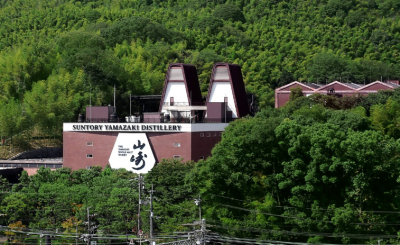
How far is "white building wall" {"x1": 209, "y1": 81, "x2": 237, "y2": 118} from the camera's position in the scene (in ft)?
173

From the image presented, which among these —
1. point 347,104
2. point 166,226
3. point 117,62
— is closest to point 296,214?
point 166,226

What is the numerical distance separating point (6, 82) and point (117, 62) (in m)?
9.87

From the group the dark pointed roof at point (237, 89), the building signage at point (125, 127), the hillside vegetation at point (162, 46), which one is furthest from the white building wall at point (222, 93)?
the hillside vegetation at point (162, 46)

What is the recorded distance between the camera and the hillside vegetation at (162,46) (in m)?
61.8

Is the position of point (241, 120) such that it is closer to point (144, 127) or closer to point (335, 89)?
point (144, 127)

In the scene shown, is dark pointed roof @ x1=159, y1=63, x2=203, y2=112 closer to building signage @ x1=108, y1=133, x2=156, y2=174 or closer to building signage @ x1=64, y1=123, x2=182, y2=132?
building signage @ x1=64, y1=123, x2=182, y2=132

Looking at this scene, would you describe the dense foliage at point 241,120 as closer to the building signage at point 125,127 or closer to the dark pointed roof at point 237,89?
the dark pointed roof at point 237,89

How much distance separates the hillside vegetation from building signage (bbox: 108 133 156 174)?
11.2 metres

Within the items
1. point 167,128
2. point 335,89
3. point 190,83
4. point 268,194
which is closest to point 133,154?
point 167,128

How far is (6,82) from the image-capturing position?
206ft

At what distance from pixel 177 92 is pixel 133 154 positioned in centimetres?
806

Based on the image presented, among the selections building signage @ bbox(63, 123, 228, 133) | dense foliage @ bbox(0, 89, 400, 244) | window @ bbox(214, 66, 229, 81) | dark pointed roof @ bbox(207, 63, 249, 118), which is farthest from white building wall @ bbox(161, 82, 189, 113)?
dense foliage @ bbox(0, 89, 400, 244)

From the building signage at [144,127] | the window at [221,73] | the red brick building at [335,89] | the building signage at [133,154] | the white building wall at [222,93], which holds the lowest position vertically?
the building signage at [133,154]

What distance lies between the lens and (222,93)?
2105 inches
